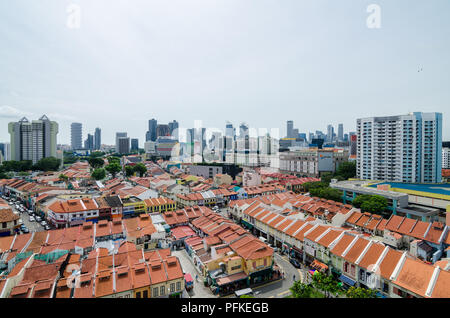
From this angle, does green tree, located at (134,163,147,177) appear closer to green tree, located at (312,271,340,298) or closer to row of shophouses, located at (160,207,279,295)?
row of shophouses, located at (160,207,279,295)

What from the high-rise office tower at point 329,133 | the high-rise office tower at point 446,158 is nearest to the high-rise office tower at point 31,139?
the high-rise office tower at point 446,158

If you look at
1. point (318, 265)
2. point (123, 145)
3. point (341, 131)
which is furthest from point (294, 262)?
point (341, 131)

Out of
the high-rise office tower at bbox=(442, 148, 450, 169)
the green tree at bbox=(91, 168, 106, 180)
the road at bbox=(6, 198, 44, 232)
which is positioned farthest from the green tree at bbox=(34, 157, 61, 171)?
the high-rise office tower at bbox=(442, 148, 450, 169)

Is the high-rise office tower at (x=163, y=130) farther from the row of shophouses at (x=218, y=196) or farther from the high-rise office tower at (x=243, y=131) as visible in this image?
the row of shophouses at (x=218, y=196)

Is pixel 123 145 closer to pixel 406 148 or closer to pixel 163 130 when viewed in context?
pixel 163 130

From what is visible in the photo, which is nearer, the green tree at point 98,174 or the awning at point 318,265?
the awning at point 318,265
